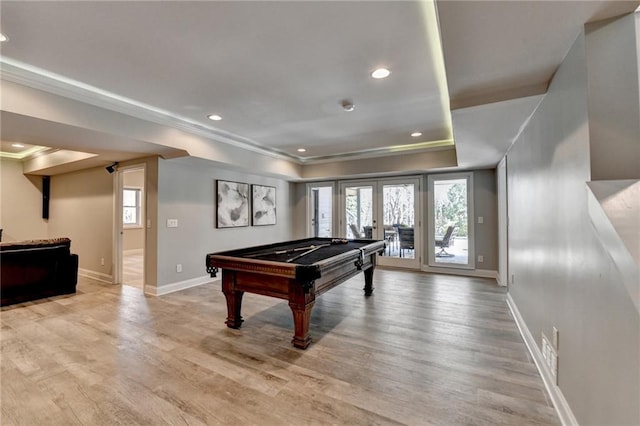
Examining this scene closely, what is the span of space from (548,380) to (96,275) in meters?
6.74

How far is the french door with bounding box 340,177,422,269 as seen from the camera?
237 inches

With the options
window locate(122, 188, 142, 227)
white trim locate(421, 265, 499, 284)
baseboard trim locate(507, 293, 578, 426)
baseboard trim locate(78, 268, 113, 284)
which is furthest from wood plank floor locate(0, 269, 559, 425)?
window locate(122, 188, 142, 227)

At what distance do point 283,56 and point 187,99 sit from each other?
1.47 m

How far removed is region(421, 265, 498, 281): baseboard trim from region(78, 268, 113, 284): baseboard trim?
6.05 meters

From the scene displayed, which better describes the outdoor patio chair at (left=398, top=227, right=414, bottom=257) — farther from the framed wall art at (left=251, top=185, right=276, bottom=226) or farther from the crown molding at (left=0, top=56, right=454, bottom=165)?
the framed wall art at (left=251, top=185, right=276, bottom=226)

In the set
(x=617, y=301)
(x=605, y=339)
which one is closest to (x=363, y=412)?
(x=605, y=339)

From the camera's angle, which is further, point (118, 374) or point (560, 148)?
point (118, 374)

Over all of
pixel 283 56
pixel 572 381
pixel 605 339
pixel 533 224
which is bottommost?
pixel 572 381

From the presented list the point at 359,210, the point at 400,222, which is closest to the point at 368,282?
the point at 400,222

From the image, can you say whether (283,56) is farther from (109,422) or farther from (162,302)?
(162,302)

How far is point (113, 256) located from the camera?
5004 mm

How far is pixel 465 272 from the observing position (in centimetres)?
551

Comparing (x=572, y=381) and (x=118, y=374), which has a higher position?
(x=572, y=381)

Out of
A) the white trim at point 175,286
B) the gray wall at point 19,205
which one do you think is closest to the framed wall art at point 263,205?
the white trim at point 175,286
